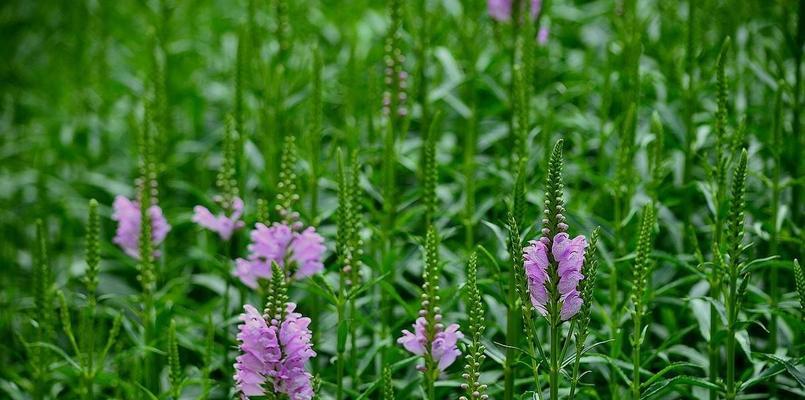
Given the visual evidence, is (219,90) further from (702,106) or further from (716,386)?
(716,386)

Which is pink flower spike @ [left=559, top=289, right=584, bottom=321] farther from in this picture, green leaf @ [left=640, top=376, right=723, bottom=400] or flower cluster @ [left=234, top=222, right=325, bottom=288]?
flower cluster @ [left=234, top=222, right=325, bottom=288]

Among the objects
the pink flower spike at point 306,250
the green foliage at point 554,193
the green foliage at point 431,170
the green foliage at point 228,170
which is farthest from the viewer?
the green foliage at point 228,170

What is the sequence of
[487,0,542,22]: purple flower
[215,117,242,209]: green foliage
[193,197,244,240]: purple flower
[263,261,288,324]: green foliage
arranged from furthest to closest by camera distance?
1. [487,0,542,22]: purple flower
2. [193,197,244,240]: purple flower
3. [215,117,242,209]: green foliage
4. [263,261,288,324]: green foliage

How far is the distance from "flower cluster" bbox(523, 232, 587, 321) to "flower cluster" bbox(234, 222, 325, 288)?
1.05 m

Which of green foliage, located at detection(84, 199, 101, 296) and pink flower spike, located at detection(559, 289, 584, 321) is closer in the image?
pink flower spike, located at detection(559, 289, 584, 321)

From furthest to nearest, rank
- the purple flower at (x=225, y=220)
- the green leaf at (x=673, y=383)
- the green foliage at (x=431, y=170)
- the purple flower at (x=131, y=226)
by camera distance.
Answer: the purple flower at (x=131, y=226)
the purple flower at (x=225, y=220)
the green foliage at (x=431, y=170)
the green leaf at (x=673, y=383)

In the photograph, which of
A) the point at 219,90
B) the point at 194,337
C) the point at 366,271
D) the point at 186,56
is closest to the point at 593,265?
the point at 366,271

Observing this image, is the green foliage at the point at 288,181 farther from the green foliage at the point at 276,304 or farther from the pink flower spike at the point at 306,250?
the green foliage at the point at 276,304

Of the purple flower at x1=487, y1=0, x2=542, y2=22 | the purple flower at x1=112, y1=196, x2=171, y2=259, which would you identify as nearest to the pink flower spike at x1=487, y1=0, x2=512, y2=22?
the purple flower at x1=487, y1=0, x2=542, y2=22

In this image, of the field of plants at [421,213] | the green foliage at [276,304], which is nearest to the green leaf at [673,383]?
the field of plants at [421,213]

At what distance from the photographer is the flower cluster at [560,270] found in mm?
2506

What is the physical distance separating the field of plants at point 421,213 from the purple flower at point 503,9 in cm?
1

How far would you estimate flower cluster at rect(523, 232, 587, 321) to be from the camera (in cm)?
251

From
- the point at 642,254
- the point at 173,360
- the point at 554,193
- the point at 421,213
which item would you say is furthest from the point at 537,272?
the point at 421,213
